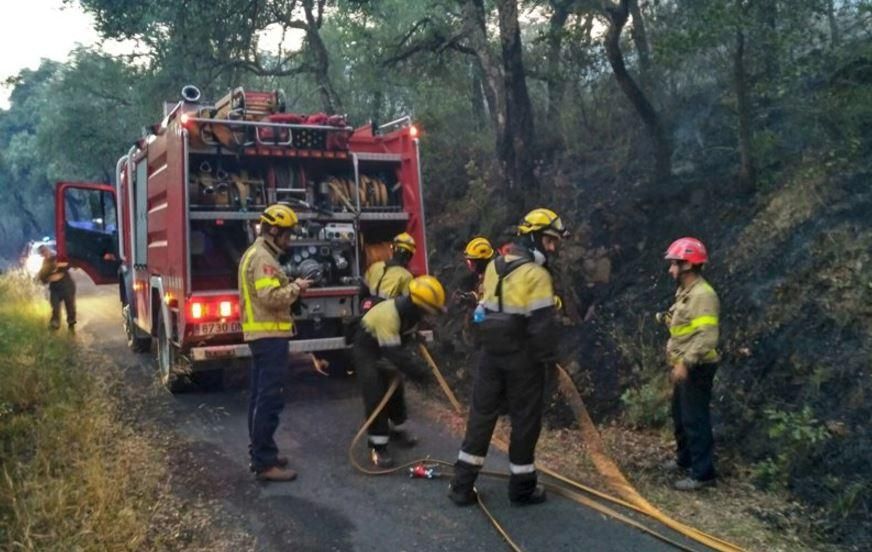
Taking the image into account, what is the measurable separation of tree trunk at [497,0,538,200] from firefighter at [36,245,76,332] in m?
6.55

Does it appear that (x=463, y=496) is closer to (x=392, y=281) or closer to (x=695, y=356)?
(x=695, y=356)

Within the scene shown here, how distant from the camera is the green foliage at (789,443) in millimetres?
4863


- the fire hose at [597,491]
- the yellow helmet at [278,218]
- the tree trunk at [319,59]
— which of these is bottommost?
the fire hose at [597,491]

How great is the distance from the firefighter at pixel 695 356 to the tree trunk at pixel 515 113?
15.2ft

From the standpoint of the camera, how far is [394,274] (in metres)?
6.93

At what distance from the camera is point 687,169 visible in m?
8.87

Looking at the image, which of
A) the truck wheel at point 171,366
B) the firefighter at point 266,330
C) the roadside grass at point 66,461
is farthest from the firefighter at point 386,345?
the truck wheel at point 171,366

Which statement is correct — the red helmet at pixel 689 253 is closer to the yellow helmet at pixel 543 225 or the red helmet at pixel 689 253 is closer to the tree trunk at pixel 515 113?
the yellow helmet at pixel 543 225

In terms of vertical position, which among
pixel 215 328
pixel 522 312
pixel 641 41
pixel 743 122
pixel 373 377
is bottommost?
pixel 373 377

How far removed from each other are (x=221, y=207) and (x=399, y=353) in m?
2.66

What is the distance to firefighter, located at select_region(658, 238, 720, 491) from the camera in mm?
5008

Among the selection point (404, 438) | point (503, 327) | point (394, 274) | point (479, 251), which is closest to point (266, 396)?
point (404, 438)

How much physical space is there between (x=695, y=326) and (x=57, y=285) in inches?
371

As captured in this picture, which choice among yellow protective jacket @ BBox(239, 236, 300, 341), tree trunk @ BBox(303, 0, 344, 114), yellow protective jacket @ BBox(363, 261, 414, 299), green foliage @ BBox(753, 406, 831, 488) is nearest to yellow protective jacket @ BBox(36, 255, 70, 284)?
tree trunk @ BBox(303, 0, 344, 114)
